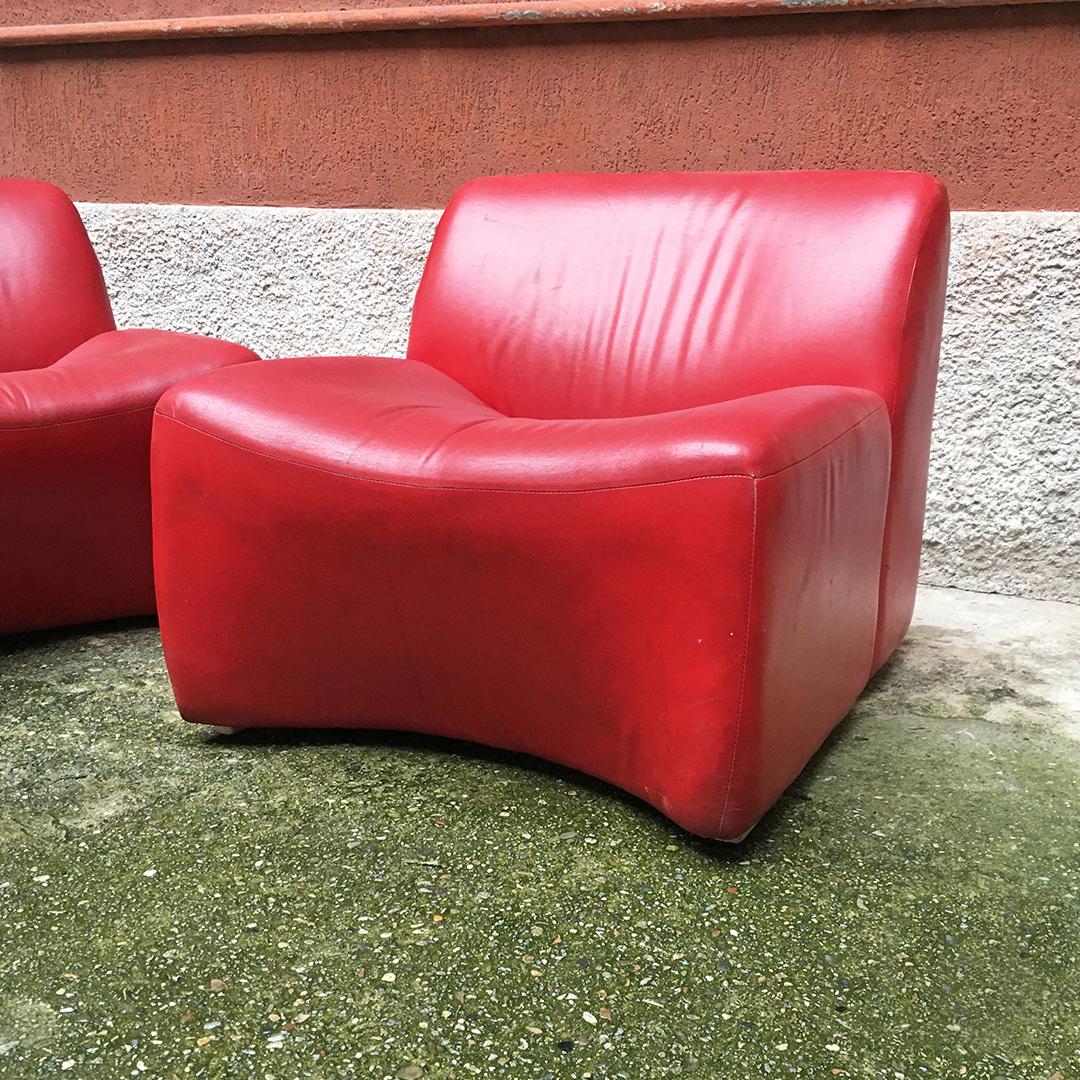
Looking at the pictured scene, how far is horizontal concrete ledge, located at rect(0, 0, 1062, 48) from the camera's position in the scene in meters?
2.26

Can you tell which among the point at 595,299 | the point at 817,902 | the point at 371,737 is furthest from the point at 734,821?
the point at 595,299

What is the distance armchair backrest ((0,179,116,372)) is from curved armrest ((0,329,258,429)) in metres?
0.31

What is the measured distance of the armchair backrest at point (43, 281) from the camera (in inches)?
92.4

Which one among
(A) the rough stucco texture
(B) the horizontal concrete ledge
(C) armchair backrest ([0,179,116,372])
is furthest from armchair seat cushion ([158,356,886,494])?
(B) the horizontal concrete ledge

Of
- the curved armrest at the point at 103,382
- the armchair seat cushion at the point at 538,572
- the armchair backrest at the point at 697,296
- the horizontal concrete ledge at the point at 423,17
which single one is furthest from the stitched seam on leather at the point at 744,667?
the horizontal concrete ledge at the point at 423,17

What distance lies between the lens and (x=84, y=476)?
75.9 inches

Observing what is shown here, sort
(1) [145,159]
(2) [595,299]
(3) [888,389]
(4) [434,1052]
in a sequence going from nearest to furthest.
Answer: (4) [434,1052] → (3) [888,389] → (2) [595,299] → (1) [145,159]

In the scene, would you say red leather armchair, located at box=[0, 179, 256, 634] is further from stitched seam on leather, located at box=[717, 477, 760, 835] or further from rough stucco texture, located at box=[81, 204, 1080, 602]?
stitched seam on leather, located at box=[717, 477, 760, 835]

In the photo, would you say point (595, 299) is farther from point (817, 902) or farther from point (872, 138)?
point (817, 902)

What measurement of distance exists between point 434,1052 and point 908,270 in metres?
1.21

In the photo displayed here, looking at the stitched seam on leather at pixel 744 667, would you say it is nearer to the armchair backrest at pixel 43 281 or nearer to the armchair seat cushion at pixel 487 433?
the armchair seat cushion at pixel 487 433

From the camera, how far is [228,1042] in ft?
3.43

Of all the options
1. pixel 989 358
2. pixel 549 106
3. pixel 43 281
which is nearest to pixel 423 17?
pixel 549 106

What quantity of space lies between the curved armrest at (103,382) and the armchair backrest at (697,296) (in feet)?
1.26
